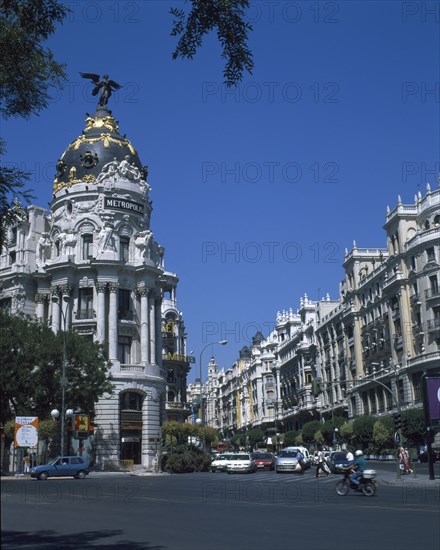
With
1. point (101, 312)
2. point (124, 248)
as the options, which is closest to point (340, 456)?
point (101, 312)

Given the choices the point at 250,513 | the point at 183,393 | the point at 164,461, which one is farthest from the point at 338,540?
the point at 183,393

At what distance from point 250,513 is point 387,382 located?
193 ft

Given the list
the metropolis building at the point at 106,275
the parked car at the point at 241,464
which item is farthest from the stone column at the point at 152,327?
the parked car at the point at 241,464

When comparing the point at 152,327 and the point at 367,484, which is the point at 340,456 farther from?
the point at 152,327

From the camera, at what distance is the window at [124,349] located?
61216 mm

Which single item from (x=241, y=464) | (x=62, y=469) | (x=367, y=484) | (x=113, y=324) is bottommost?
(x=367, y=484)

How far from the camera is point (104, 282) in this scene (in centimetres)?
6078

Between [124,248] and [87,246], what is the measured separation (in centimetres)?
329

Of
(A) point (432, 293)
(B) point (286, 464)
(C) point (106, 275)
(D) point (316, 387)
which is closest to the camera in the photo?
(D) point (316, 387)

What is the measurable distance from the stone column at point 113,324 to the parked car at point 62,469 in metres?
19.4

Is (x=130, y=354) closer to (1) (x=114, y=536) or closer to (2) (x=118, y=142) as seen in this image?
(2) (x=118, y=142)

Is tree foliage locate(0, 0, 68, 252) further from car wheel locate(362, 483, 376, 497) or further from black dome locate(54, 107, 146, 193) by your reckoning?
black dome locate(54, 107, 146, 193)

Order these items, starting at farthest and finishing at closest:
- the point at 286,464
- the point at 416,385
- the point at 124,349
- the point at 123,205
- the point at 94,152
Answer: the point at 416,385 < the point at 94,152 < the point at 123,205 < the point at 124,349 < the point at 286,464

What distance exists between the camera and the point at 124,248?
6350cm
